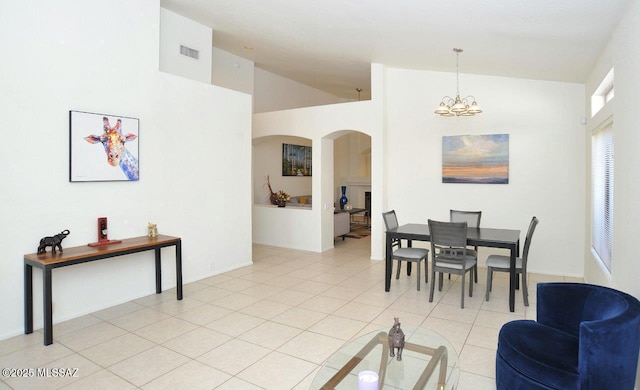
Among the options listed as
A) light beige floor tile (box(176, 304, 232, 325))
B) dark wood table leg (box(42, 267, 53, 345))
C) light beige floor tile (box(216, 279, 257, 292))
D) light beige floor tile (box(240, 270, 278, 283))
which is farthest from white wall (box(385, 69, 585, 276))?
dark wood table leg (box(42, 267, 53, 345))

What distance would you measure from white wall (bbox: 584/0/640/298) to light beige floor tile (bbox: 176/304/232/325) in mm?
3579

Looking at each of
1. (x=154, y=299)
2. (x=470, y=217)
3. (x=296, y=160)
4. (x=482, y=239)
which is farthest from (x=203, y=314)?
(x=296, y=160)

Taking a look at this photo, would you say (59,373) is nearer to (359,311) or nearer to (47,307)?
(47,307)

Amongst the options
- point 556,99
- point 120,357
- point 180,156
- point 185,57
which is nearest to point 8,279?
point 120,357

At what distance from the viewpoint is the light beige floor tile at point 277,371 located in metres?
2.63

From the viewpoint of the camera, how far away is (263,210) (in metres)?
7.76

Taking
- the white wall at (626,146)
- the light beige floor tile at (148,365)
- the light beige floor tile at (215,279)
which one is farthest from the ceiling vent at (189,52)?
the white wall at (626,146)

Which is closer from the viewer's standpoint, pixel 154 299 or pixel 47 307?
pixel 47 307

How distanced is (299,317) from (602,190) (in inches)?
145

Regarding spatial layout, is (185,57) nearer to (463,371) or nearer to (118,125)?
(118,125)

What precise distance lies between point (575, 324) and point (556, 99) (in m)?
3.98

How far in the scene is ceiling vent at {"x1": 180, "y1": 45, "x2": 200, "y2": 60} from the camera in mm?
5613

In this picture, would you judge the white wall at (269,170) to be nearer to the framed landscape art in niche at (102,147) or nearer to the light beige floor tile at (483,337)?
the framed landscape art in niche at (102,147)

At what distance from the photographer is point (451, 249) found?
436cm
